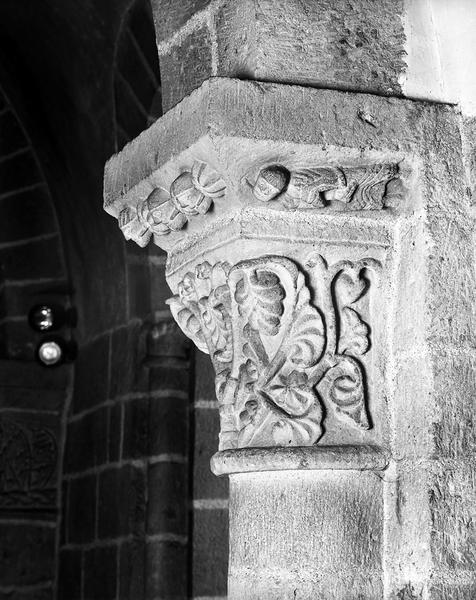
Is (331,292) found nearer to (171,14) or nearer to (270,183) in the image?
(270,183)

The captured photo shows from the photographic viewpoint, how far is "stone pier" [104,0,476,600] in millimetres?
1819

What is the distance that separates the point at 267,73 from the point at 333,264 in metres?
0.35

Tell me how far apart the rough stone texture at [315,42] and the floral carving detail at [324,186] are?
0.53ft

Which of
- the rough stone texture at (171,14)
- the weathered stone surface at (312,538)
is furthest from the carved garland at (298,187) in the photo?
the weathered stone surface at (312,538)

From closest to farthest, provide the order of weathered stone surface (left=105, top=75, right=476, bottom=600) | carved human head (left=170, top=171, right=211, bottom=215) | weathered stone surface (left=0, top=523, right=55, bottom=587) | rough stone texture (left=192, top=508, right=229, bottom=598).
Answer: weathered stone surface (left=105, top=75, right=476, bottom=600), carved human head (left=170, top=171, right=211, bottom=215), rough stone texture (left=192, top=508, right=229, bottom=598), weathered stone surface (left=0, top=523, right=55, bottom=587)

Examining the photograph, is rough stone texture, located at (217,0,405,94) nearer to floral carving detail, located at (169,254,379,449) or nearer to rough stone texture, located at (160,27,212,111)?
rough stone texture, located at (160,27,212,111)

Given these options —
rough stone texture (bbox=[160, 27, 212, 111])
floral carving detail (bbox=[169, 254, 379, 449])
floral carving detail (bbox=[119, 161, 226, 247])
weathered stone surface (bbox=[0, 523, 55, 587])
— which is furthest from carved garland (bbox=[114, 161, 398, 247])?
weathered stone surface (bbox=[0, 523, 55, 587])

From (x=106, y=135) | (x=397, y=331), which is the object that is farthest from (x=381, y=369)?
(x=106, y=135)

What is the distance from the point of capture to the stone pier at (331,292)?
182cm

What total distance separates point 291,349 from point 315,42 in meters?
0.55

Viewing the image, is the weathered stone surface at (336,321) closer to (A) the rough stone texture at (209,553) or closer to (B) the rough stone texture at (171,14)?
(B) the rough stone texture at (171,14)

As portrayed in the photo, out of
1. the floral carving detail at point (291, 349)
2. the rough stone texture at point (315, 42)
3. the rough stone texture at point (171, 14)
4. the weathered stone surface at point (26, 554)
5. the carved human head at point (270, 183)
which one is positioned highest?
Result: the rough stone texture at point (171, 14)

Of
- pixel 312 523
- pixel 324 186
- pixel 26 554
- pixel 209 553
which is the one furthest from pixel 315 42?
pixel 26 554

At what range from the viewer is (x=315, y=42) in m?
1.95
